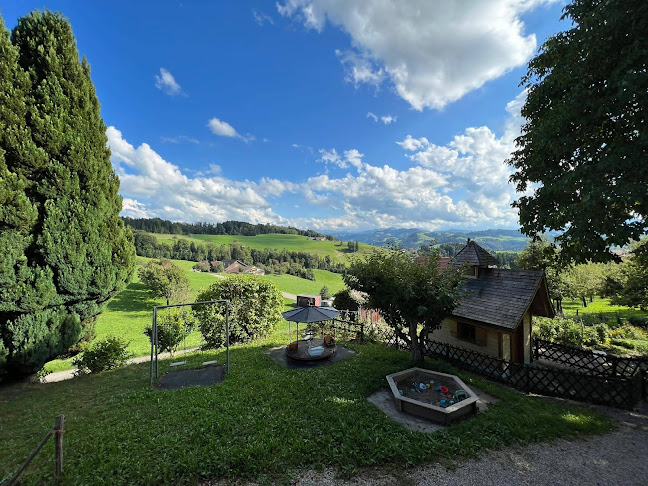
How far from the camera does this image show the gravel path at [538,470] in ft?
16.6

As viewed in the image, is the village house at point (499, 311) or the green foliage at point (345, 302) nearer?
the village house at point (499, 311)

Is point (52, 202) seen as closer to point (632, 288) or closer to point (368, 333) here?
point (368, 333)

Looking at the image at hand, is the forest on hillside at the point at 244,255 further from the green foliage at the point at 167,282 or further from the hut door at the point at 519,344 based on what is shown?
the hut door at the point at 519,344

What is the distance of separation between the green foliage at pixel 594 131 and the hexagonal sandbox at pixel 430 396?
587cm

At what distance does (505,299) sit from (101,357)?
17326 millimetres

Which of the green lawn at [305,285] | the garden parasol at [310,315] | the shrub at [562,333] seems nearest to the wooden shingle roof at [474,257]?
the shrub at [562,333]

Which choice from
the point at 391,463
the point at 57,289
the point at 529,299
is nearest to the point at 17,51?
the point at 57,289

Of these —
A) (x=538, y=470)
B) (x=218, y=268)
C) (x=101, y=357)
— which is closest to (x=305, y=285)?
(x=218, y=268)

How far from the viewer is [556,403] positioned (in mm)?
8828

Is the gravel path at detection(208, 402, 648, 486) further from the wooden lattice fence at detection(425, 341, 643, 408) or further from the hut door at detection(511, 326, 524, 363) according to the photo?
the hut door at detection(511, 326, 524, 363)

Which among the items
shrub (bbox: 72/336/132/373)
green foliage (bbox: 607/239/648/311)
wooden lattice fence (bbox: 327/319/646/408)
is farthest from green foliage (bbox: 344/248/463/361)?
green foliage (bbox: 607/239/648/311)

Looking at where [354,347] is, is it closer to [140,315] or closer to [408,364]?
[408,364]

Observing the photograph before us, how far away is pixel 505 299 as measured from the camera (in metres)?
11.4

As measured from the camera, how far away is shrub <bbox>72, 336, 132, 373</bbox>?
1073cm
